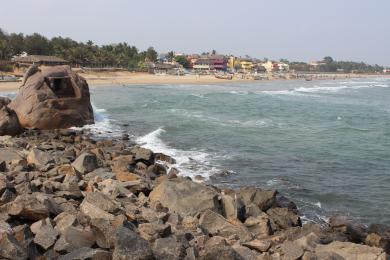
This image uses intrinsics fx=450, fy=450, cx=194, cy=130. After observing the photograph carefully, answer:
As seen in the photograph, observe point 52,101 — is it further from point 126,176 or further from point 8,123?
point 126,176

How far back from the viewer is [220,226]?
9.77 meters

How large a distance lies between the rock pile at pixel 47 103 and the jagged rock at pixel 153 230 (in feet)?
49.6

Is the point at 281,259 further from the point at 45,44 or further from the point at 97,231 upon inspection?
the point at 45,44

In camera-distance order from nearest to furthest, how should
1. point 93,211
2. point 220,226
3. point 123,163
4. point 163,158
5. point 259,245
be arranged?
point 93,211 < point 259,245 < point 220,226 < point 123,163 < point 163,158

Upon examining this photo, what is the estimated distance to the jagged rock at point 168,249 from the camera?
659cm

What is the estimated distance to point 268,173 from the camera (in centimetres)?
1750

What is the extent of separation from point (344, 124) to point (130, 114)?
53.3 ft

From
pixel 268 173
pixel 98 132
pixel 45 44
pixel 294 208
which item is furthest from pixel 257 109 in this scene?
pixel 45 44

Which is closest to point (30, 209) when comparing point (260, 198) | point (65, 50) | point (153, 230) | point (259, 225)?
point (153, 230)

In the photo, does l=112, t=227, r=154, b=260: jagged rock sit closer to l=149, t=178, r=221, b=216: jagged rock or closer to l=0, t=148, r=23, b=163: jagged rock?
l=149, t=178, r=221, b=216: jagged rock

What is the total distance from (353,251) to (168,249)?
391cm

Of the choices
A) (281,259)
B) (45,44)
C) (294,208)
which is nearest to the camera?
(281,259)

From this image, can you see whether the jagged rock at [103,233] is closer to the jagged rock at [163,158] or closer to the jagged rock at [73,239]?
the jagged rock at [73,239]

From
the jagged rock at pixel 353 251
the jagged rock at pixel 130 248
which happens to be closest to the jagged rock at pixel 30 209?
the jagged rock at pixel 130 248
